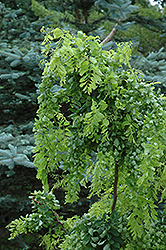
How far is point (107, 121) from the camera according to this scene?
1077 mm

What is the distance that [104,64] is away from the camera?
1248mm

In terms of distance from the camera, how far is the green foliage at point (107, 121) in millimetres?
1081

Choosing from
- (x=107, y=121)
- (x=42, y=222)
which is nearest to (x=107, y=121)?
(x=107, y=121)

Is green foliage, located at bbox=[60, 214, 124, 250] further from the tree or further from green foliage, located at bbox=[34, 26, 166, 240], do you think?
green foliage, located at bbox=[34, 26, 166, 240]

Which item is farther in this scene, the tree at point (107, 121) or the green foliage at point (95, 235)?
the green foliage at point (95, 235)

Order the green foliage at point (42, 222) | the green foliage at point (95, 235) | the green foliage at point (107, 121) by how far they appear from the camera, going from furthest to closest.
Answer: the green foliage at point (42, 222) < the green foliage at point (95, 235) < the green foliage at point (107, 121)

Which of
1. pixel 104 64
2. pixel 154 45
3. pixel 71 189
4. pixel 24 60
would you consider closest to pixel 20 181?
pixel 24 60

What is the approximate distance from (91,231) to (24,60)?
234 cm

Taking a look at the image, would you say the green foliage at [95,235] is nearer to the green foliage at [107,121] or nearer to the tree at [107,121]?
the tree at [107,121]

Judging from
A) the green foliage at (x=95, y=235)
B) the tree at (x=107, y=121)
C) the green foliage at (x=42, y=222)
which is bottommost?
the green foliage at (x=42, y=222)

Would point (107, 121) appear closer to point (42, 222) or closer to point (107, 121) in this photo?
point (107, 121)

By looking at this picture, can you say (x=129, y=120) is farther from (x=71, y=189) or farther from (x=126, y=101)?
(x=71, y=189)

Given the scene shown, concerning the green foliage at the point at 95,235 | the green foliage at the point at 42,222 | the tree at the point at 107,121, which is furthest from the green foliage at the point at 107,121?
the green foliage at the point at 42,222

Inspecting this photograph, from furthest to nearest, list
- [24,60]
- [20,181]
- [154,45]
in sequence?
[154,45], [20,181], [24,60]
